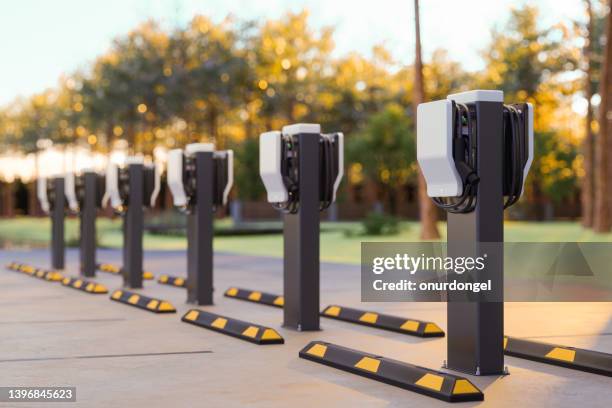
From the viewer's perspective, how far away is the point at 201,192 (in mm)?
12883

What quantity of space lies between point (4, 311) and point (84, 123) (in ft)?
186

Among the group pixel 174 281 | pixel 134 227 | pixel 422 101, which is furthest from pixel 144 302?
pixel 422 101

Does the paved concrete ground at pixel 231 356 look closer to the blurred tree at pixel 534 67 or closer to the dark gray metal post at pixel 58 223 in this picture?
the dark gray metal post at pixel 58 223

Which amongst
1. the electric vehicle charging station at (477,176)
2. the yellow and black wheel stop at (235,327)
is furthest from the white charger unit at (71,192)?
the electric vehicle charging station at (477,176)

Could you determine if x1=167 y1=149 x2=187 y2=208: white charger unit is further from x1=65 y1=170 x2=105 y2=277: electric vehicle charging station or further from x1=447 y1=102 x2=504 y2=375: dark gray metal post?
x1=447 y1=102 x2=504 y2=375: dark gray metal post

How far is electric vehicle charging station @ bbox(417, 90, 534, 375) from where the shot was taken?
24.3ft

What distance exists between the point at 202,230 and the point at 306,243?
287 cm

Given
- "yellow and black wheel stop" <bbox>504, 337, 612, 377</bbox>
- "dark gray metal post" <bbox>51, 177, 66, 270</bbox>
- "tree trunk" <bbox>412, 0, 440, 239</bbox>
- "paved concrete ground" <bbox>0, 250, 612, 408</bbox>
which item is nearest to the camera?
"paved concrete ground" <bbox>0, 250, 612, 408</bbox>

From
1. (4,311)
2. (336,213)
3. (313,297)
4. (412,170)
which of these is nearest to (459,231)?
(313,297)

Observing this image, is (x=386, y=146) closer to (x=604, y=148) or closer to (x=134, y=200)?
(x=604, y=148)

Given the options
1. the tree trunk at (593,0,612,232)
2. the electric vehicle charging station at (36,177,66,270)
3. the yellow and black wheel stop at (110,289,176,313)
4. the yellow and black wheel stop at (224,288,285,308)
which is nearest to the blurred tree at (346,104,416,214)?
the tree trunk at (593,0,612,232)

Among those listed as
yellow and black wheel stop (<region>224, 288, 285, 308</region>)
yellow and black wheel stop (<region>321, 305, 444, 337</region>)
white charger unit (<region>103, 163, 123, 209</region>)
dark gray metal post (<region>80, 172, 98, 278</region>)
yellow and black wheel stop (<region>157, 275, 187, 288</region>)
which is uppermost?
white charger unit (<region>103, 163, 123, 209</region>)

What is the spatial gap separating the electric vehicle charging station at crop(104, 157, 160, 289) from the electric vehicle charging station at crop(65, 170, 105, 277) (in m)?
2.30

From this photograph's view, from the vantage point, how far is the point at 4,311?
12461mm
